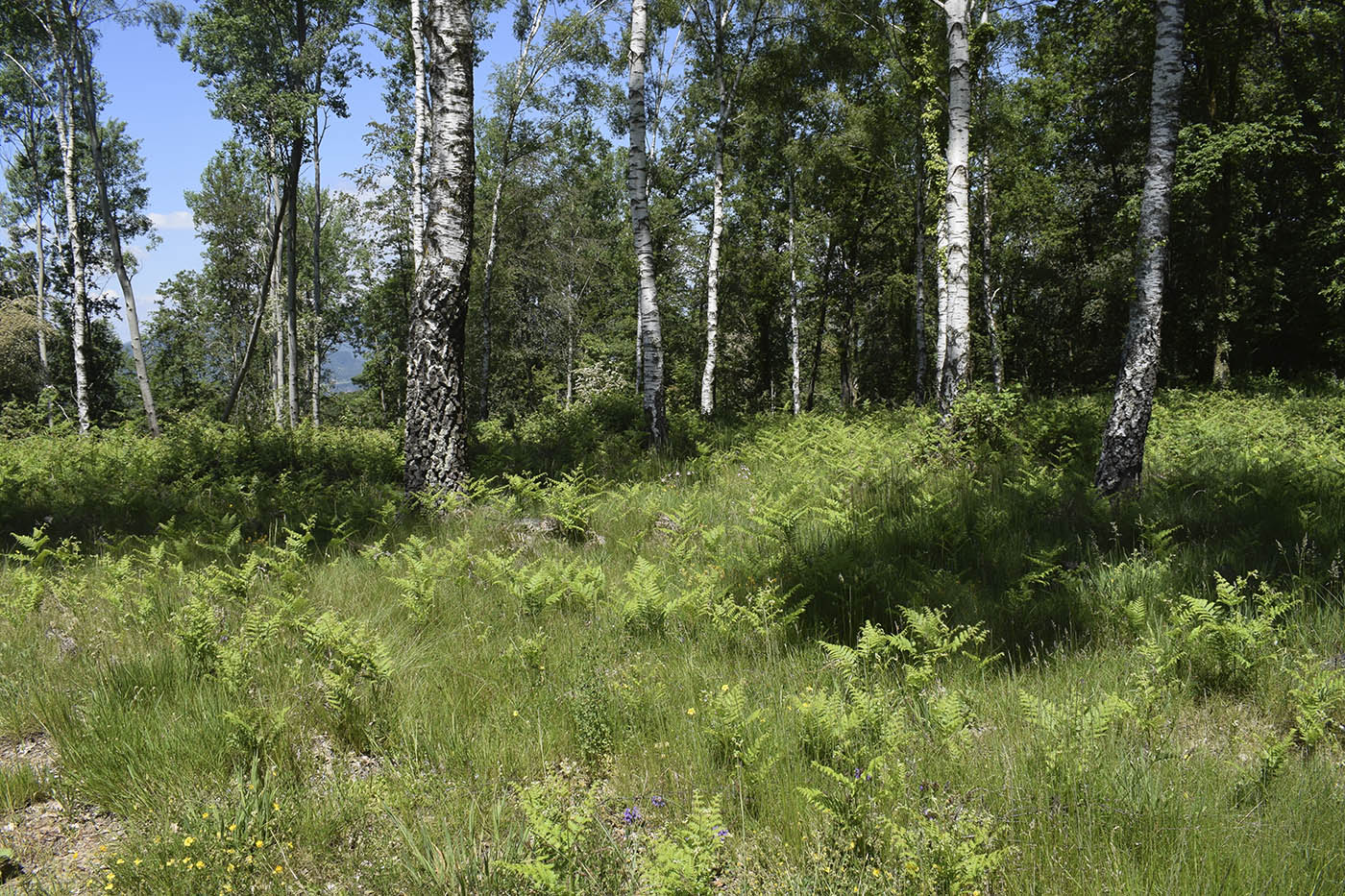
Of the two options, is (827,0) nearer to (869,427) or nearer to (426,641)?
(869,427)

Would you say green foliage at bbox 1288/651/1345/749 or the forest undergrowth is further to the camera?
green foliage at bbox 1288/651/1345/749

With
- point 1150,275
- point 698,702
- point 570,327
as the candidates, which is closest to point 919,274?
point 1150,275

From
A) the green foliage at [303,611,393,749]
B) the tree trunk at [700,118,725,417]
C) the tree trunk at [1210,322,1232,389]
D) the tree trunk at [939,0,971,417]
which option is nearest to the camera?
the green foliage at [303,611,393,749]

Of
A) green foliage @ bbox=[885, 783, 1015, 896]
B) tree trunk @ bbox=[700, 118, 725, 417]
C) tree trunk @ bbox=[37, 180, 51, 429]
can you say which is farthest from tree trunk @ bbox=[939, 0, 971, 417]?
tree trunk @ bbox=[37, 180, 51, 429]

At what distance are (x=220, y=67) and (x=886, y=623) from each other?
23818mm

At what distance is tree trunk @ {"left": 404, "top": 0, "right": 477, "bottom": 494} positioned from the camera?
722cm

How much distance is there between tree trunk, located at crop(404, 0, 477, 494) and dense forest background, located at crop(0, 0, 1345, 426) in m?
7.05

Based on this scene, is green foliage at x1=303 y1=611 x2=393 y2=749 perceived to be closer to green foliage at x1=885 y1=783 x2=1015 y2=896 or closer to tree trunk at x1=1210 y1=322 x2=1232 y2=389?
green foliage at x1=885 y1=783 x2=1015 y2=896

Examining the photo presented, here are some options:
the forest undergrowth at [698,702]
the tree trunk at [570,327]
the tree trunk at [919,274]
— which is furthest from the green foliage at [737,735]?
the tree trunk at [570,327]

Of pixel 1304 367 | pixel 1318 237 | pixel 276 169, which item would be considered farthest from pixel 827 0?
pixel 1304 367

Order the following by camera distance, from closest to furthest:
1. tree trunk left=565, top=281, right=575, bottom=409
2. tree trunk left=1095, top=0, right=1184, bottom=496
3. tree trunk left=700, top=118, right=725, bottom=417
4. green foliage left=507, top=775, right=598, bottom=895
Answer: green foliage left=507, top=775, right=598, bottom=895 → tree trunk left=1095, top=0, right=1184, bottom=496 → tree trunk left=700, top=118, right=725, bottom=417 → tree trunk left=565, top=281, right=575, bottom=409

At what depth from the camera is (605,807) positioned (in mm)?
2689

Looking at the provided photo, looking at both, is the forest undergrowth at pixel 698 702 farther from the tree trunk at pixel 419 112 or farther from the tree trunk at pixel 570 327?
the tree trunk at pixel 570 327

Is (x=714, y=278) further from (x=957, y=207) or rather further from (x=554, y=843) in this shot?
(x=554, y=843)
